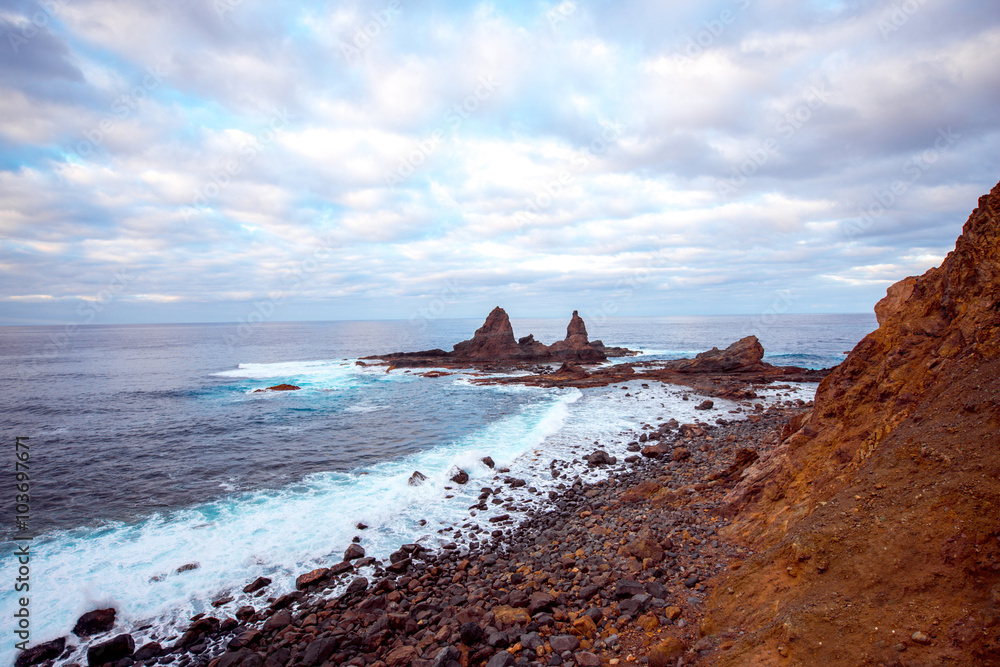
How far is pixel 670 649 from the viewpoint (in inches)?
240

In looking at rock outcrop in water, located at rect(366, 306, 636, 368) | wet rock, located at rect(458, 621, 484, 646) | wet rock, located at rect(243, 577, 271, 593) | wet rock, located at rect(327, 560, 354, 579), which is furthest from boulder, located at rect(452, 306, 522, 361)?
wet rock, located at rect(458, 621, 484, 646)

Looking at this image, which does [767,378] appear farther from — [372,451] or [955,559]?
[955,559]

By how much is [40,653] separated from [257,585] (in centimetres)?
371

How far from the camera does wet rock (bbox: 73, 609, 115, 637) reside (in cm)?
921

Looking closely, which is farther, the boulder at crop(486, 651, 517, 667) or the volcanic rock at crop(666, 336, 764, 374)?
the volcanic rock at crop(666, 336, 764, 374)

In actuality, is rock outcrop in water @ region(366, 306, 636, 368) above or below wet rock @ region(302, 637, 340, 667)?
above

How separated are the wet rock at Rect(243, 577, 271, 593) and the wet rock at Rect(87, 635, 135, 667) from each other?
2151mm

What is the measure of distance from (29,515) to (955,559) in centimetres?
2311

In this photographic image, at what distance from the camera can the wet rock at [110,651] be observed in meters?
8.44

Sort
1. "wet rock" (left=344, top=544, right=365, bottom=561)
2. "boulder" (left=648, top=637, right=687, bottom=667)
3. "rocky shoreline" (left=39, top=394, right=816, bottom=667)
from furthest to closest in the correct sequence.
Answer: "wet rock" (left=344, top=544, right=365, bottom=561) → "rocky shoreline" (left=39, top=394, right=816, bottom=667) → "boulder" (left=648, top=637, right=687, bottom=667)

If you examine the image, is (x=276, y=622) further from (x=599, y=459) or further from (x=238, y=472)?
(x=599, y=459)

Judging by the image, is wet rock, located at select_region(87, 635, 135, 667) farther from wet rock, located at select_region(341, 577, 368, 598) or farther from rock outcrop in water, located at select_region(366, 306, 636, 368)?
rock outcrop in water, located at select_region(366, 306, 636, 368)

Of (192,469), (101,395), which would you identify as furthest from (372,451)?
(101,395)

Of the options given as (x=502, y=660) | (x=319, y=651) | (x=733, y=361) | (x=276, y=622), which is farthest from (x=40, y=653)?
(x=733, y=361)
